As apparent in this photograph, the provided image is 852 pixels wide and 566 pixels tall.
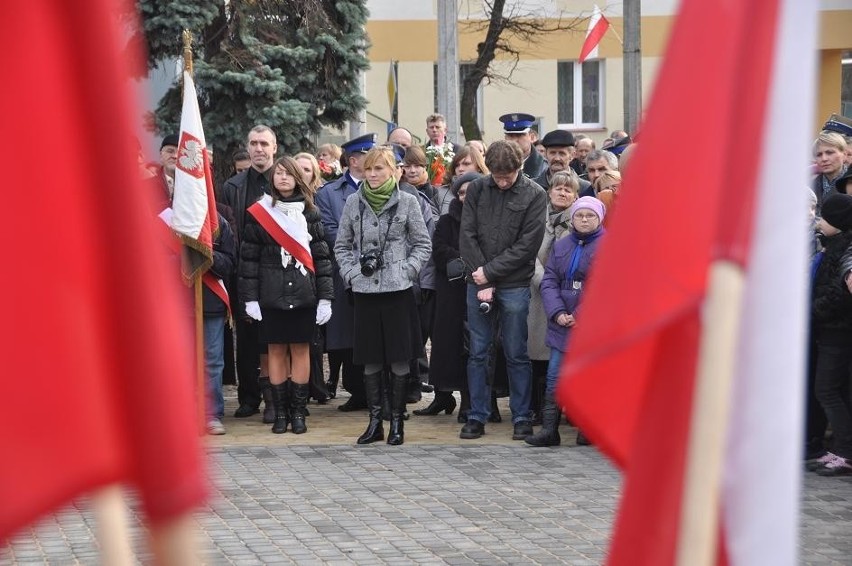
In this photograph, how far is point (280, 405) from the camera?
33.7ft

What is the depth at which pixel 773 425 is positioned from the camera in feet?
8.52

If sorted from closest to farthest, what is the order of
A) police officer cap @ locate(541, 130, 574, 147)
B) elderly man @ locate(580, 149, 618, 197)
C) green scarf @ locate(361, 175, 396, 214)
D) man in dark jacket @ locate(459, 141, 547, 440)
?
green scarf @ locate(361, 175, 396, 214) → man in dark jacket @ locate(459, 141, 547, 440) → elderly man @ locate(580, 149, 618, 197) → police officer cap @ locate(541, 130, 574, 147)

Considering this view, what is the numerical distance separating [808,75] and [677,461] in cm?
74

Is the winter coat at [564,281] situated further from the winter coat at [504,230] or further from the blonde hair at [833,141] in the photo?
the blonde hair at [833,141]

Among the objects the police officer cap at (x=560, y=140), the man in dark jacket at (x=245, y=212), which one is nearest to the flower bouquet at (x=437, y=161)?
the police officer cap at (x=560, y=140)

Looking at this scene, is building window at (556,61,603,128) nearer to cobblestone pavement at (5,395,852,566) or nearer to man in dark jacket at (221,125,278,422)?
man in dark jacket at (221,125,278,422)

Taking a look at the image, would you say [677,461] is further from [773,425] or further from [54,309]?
[54,309]

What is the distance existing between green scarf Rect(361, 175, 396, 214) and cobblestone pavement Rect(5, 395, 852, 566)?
1649 millimetres

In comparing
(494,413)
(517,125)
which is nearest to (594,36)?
(517,125)

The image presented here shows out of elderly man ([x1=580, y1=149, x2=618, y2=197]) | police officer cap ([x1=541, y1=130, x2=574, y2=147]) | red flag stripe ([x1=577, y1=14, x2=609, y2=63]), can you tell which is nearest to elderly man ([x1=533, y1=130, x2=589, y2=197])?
police officer cap ([x1=541, y1=130, x2=574, y2=147])

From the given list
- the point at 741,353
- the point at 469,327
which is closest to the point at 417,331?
the point at 469,327

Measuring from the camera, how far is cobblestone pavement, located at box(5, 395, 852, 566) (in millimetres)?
6910

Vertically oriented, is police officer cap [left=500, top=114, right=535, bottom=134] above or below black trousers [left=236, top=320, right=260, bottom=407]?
above

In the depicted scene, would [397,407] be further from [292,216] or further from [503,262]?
[292,216]
